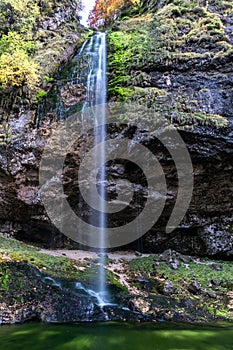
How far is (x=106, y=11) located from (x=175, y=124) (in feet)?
48.1

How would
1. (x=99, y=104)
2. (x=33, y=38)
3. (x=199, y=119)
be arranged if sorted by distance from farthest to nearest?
(x=33, y=38), (x=99, y=104), (x=199, y=119)

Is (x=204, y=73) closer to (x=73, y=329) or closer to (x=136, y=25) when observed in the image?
(x=136, y=25)

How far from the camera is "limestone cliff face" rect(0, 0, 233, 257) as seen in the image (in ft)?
31.3

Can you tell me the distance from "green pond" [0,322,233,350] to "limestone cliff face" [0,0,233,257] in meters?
5.66

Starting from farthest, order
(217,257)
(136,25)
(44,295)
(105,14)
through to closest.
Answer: (105,14)
(136,25)
(217,257)
(44,295)

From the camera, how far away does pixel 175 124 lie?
928 cm

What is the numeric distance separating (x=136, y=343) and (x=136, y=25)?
1323cm

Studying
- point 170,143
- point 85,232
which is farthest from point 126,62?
point 85,232

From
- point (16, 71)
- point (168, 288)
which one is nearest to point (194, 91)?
point (168, 288)

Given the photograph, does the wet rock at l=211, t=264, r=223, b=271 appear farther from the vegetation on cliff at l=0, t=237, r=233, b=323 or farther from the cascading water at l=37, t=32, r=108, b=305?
the cascading water at l=37, t=32, r=108, b=305

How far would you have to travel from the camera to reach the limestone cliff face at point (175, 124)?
955 cm

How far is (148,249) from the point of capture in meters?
12.3

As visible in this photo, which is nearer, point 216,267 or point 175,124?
point 175,124

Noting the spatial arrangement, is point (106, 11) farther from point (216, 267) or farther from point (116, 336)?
point (116, 336)
